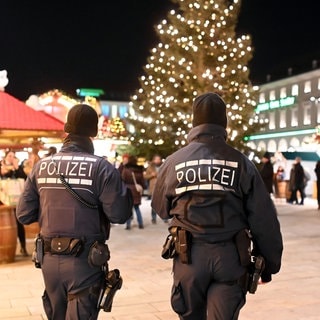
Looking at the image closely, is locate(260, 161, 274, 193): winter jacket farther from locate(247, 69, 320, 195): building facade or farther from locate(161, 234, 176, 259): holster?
locate(247, 69, 320, 195): building facade

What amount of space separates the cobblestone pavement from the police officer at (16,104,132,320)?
81.9 inches

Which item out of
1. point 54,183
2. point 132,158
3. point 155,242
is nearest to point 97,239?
point 54,183

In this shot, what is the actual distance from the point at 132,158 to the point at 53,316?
377 inches

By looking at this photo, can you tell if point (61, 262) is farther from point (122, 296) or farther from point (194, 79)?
point (194, 79)

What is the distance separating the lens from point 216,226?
3.16 meters

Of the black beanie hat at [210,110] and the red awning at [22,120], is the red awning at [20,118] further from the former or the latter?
the black beanie hat at [210,110]

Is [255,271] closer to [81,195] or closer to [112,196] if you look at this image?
[112,196]

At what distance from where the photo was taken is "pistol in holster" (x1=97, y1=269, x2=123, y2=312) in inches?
139

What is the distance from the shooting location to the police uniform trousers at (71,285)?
3445 mm

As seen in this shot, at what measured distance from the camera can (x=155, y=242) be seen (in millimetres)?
10609

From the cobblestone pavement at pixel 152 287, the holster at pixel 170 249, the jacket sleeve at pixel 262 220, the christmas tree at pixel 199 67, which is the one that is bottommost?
the cobblestone pavement at pixel 152 287

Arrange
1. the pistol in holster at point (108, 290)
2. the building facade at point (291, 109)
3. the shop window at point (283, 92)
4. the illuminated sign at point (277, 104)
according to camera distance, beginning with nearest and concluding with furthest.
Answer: the pistol in holster at point (108, 290), the building facade at point (291, 109), the illuminated sign at point (277, 104), the shop window at point (283, 92)

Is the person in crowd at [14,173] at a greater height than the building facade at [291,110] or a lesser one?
lesser

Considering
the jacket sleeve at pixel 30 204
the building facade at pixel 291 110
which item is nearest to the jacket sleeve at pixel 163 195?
the jacket sleeve at pixel 30 204
